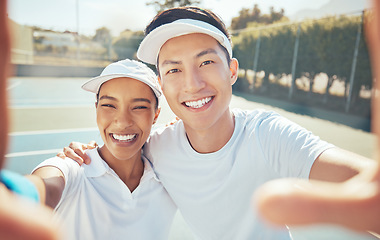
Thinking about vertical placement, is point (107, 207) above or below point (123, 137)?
below

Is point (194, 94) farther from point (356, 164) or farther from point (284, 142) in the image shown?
point (356, 164)

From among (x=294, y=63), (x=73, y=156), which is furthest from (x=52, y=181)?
(x=294, y=63)

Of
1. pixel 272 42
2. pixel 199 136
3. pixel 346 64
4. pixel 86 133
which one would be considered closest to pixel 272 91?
pixel 272 42

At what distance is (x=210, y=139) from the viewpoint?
2.01m

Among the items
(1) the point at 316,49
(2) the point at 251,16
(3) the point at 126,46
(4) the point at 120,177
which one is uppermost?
(2) the point at 251,16

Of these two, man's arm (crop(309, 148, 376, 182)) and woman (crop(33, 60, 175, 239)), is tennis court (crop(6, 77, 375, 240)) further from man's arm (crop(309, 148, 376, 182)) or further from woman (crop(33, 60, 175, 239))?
man's arm (crop(309, 148, 376, 182))

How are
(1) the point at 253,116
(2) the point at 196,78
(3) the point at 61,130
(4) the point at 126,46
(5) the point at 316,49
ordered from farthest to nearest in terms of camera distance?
(4) the point at 126,46
(5) the point at 316,49
(3) the point at 61,130
(1) the point at 253,116
(2) the point at 196,78

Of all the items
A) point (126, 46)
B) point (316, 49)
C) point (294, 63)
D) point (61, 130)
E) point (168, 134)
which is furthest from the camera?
point (126, 46)

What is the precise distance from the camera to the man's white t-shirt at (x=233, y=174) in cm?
174

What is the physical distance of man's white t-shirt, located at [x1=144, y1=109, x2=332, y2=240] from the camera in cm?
174

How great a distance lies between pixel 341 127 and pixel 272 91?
22.3ft

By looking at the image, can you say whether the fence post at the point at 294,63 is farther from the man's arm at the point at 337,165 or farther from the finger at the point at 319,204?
the finger at the point at 319,204

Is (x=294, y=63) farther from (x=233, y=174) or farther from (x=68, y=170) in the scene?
(x=68, y=170)

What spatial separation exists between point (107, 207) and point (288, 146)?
1.22m
